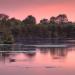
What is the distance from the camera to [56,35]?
61375mm

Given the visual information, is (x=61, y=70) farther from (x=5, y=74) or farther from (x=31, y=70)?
(x=5, y=74)

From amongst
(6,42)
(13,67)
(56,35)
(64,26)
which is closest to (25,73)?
(13,67)

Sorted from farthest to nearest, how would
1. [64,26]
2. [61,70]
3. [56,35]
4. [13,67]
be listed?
[64,26]
[56,35]
[13,67]
[61,70]

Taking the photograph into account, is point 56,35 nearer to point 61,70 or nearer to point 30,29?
point 30,29

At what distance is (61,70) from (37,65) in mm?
2017

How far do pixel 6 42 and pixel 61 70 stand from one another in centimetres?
2056

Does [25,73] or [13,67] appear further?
[13,67]

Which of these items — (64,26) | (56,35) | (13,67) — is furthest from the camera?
(64,26)

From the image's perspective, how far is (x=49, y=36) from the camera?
6116 centimetres

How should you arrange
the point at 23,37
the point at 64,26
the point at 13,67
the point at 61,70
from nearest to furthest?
the point at 61,70 → the point at 13,67 → the point at 23,37 → the point at 64,26

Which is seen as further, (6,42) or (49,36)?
(49,36)

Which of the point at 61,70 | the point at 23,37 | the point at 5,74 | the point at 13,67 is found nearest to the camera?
the point at 5,74

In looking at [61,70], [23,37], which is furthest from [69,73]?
[23,37]

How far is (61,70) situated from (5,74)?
2196mm
